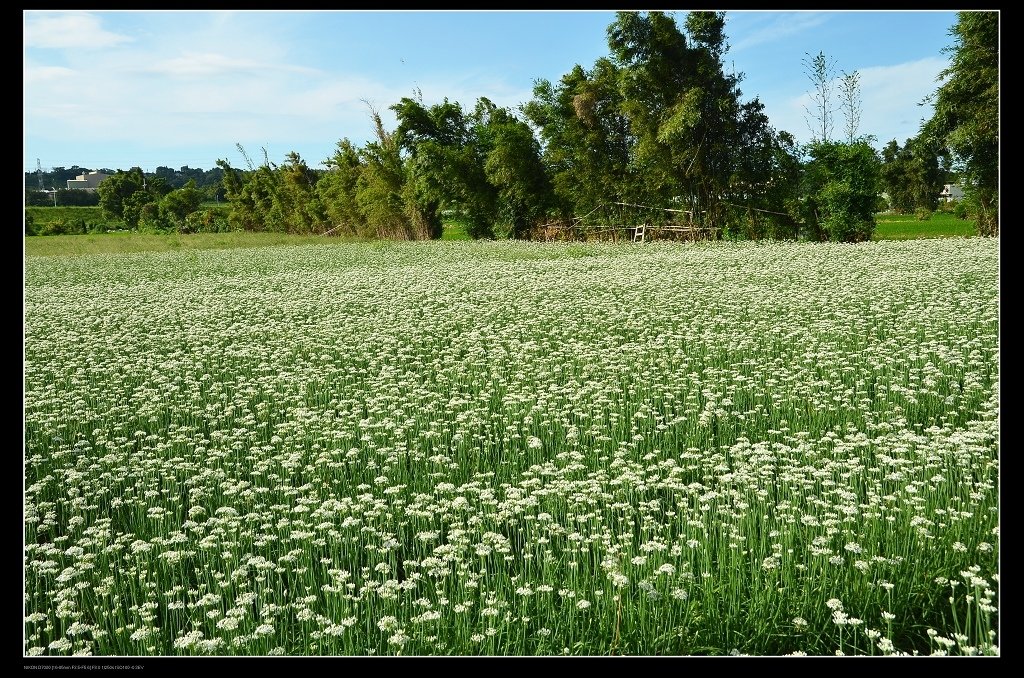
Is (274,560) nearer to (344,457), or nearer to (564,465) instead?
(344,457)

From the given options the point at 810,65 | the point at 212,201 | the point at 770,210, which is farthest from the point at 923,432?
the point at 212,201

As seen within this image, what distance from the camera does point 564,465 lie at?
17.7 ft

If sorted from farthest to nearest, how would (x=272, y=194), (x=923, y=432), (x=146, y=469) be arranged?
(x=272, y=194) < (x=923, y=432) < (x=146, y=469)

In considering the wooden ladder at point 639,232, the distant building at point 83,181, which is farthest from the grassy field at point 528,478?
the wooden ladder at point 639,232

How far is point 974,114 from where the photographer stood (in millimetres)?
16047

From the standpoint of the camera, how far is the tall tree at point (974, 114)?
14242mm

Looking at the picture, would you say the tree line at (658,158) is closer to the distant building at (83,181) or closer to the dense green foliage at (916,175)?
the dense green foliage at (916,175)

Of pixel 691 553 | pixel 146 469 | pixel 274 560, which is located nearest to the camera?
pixel 691 553

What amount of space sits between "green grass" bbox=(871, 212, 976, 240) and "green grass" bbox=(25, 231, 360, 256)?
75.7ft

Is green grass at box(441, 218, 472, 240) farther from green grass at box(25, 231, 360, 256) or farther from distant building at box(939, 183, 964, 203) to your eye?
distant building at box(939, 183, 964, 203)

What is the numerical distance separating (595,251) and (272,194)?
1144 inches

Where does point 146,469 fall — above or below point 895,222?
below

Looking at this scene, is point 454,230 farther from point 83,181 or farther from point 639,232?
point 83,181
